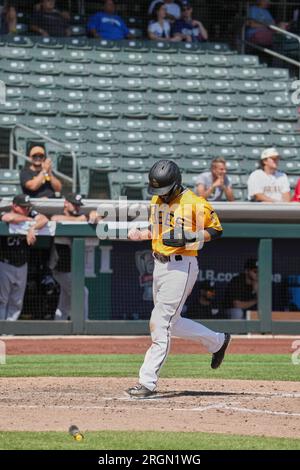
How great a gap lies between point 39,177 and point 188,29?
6517 millimetres

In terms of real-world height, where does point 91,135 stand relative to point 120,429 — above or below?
above

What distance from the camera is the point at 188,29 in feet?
65.6

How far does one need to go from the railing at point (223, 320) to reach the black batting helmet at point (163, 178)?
6.45 metres

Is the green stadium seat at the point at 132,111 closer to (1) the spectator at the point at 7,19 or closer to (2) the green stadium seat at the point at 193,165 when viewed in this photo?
(2) the green stadium seat at the point at 193,165

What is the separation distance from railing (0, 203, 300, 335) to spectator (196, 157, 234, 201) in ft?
1.09

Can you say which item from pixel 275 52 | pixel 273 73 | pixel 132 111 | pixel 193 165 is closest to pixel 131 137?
pixel 132 111

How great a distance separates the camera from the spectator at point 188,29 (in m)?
19.8

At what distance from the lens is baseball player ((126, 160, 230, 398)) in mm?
8188

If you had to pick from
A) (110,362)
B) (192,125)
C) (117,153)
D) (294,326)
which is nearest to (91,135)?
(117,153)

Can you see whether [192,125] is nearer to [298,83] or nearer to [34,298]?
[298,83]

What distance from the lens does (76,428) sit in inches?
251

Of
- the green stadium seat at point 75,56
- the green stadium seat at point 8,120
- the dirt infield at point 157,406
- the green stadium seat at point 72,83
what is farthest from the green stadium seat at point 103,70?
the dirt infield at point 157,406
